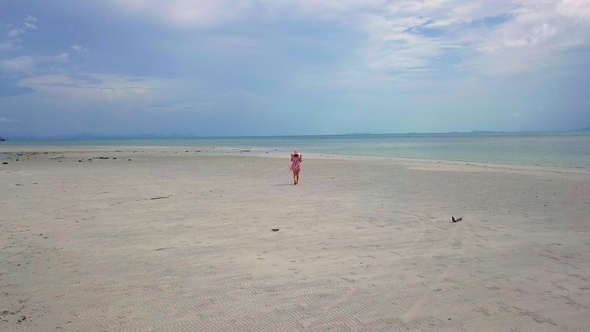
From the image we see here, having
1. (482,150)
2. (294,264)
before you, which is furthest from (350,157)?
(294,264)

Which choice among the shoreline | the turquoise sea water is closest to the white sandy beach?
the shoreline

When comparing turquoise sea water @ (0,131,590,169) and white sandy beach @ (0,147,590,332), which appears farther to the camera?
turquoise sea water @ (0,131,590,169)

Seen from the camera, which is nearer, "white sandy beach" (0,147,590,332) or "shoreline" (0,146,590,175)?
"white sandy beach" (0,147,590,332)

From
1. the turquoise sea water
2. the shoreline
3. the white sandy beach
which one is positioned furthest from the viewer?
the turquoise sea water

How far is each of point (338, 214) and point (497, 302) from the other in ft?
19.4

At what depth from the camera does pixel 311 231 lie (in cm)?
906

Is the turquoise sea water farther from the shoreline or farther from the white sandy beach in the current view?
the white sandy beach

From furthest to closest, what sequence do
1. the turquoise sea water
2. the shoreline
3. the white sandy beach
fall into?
the turquoise sea water
the shoreline
the white sandy beach

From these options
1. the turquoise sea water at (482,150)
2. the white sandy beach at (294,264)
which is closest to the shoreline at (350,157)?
the turquoise sea water at (482,150)

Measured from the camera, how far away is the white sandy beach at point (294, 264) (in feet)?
16.2

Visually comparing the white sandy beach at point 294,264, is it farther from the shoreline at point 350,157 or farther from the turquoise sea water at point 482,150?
the turquoise sea water at point 482,150

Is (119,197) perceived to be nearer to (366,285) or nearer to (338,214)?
(338,214)

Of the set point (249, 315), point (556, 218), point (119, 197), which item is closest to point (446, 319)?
point (249, 315)

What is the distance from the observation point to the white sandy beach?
16.2ft
